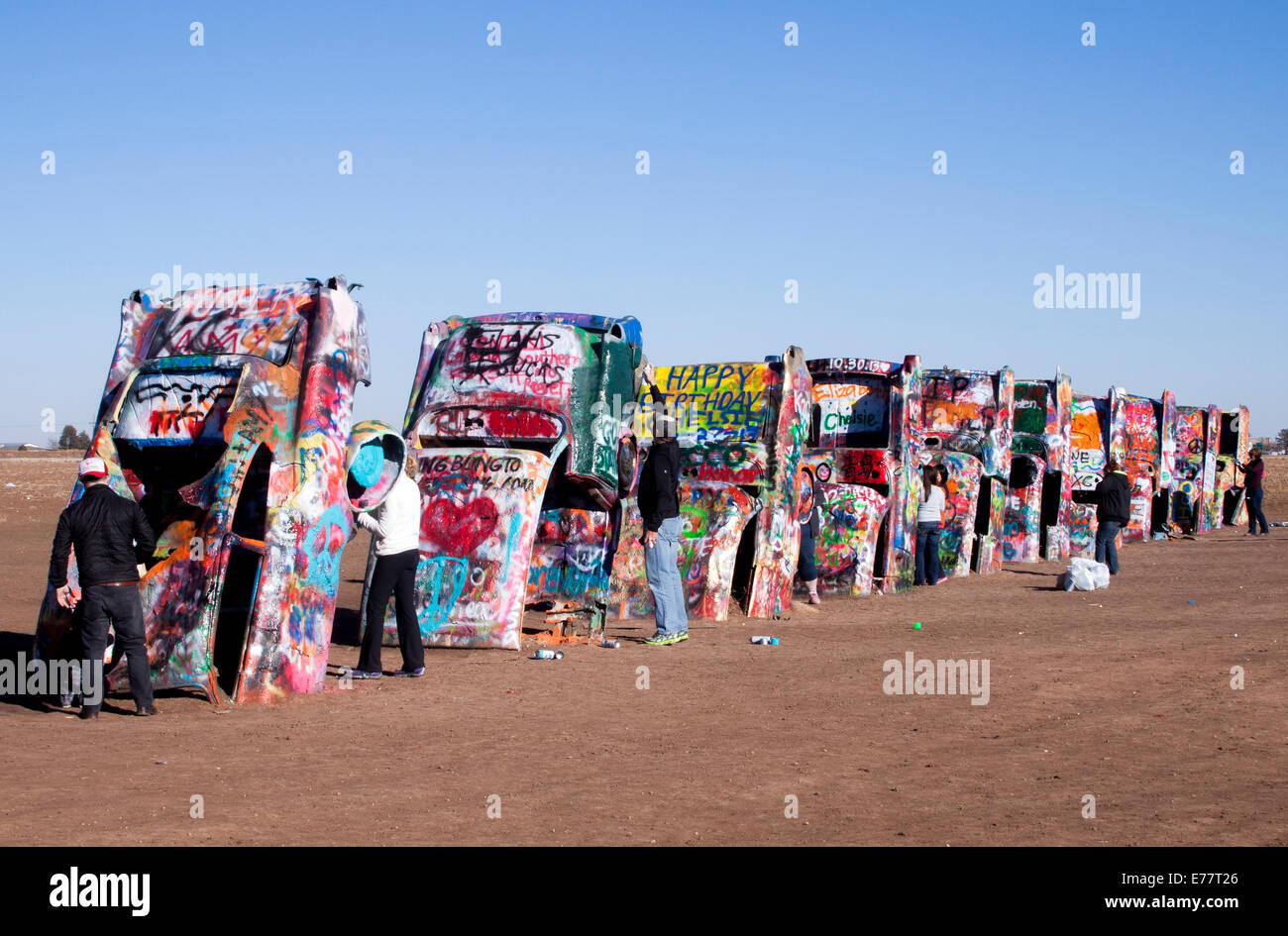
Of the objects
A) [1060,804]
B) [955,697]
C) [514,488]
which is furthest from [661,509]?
[1060,804]

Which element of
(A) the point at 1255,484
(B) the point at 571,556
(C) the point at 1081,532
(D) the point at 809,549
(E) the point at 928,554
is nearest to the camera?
(B) the point at 571,556

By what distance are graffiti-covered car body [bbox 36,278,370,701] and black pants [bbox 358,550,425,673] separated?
0.50 m

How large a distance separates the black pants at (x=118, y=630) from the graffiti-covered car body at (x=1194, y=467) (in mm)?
26572

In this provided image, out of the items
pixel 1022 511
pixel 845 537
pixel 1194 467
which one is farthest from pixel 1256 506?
pixel 845 537

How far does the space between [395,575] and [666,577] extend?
292 cm

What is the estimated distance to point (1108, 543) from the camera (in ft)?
61.4

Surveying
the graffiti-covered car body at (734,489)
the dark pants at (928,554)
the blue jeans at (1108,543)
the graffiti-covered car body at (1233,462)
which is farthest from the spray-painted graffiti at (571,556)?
the graffiti-covered car body at (1233,462)

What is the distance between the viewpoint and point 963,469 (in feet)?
64.2

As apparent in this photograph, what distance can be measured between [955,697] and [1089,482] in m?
17.4

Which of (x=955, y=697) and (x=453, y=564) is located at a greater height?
(x=453, y=564)

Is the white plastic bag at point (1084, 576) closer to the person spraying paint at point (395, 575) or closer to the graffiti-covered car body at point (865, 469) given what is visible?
the graffiti-covered car body at point (865, 469)

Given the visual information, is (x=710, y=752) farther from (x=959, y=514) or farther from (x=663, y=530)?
(x=959, y=514)

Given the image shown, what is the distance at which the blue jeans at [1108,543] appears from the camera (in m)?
18.6
